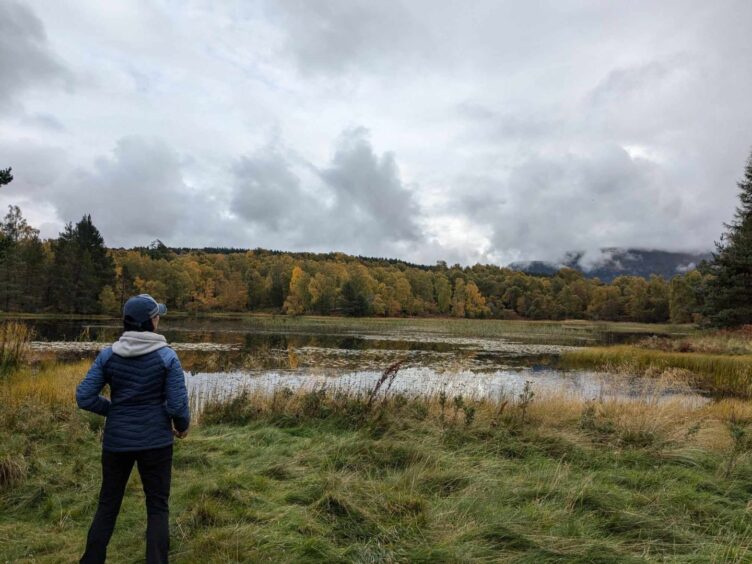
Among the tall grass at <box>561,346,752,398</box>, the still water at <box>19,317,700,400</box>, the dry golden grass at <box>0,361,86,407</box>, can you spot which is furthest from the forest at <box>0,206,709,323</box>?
the dry golden grass at <box>0,361,86,407</box>

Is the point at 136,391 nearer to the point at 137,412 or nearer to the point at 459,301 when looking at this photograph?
the point at 137,412

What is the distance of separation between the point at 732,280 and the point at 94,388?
37.7 meters

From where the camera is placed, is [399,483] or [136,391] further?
[399,483]

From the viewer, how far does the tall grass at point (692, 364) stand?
54.8ft

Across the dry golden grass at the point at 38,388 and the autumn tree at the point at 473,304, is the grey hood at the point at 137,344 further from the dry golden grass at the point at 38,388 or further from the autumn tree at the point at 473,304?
the autumn tree at the point at 473,304

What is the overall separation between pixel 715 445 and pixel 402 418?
16.6 feet

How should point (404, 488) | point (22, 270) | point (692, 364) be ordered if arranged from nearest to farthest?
point (404, 488) < point (692, 364) < point (22, 270)

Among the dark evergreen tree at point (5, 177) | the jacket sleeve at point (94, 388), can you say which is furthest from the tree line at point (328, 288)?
the jacket sleeve at point (94, 388)

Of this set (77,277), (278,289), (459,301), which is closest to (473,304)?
(459,301)

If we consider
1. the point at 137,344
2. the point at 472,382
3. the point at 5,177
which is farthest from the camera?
the point at 472,382

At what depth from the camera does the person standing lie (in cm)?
372

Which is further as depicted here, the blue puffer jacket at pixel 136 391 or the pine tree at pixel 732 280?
the pine tree at pixel 732 280

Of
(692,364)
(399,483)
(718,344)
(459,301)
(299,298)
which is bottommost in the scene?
(399,483)

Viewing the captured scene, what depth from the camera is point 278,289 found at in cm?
11050
